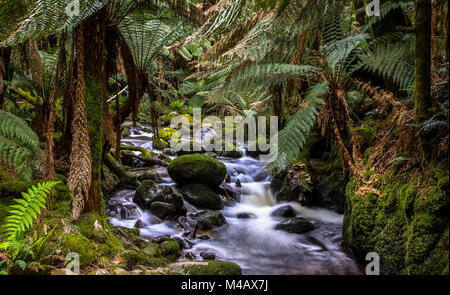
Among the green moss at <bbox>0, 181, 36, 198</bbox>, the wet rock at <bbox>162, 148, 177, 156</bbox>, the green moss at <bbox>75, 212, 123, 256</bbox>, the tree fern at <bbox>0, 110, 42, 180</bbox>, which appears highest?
the tree fern at <bbox>0, 110, 42, 180</bbox>

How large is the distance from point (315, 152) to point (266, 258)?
210cm

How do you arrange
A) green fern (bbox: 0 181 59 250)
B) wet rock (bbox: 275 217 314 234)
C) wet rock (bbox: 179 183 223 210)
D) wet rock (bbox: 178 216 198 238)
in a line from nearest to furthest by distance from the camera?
green fern (bbox: 0 181 59 250) < wet rock (bbox: 178 216 198 238) < wet rock (bbox: 275 217 314 234) < wet rock (bbox: 179 183 223 210)

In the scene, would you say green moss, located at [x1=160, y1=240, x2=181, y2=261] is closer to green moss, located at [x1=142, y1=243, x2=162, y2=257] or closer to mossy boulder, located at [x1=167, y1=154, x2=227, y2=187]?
green moss, located at [x1=142, y1=243, x2=162, y2=257]

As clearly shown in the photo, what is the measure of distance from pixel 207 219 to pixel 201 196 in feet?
2.29

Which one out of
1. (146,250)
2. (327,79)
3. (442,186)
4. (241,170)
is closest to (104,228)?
(146,250)

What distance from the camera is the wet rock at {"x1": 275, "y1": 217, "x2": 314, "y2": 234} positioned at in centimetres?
351

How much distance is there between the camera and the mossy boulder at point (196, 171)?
474 cm

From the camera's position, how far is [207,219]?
149 inches

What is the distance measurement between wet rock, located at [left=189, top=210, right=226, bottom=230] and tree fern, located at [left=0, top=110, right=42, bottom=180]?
2042 mm

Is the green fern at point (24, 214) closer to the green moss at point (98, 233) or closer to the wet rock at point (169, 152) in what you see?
the green moss at point (98, 233)

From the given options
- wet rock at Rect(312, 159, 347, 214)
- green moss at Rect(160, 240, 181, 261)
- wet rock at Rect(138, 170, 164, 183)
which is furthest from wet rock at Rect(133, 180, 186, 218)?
wet rock at Rect(312, 159, 347, 214)
